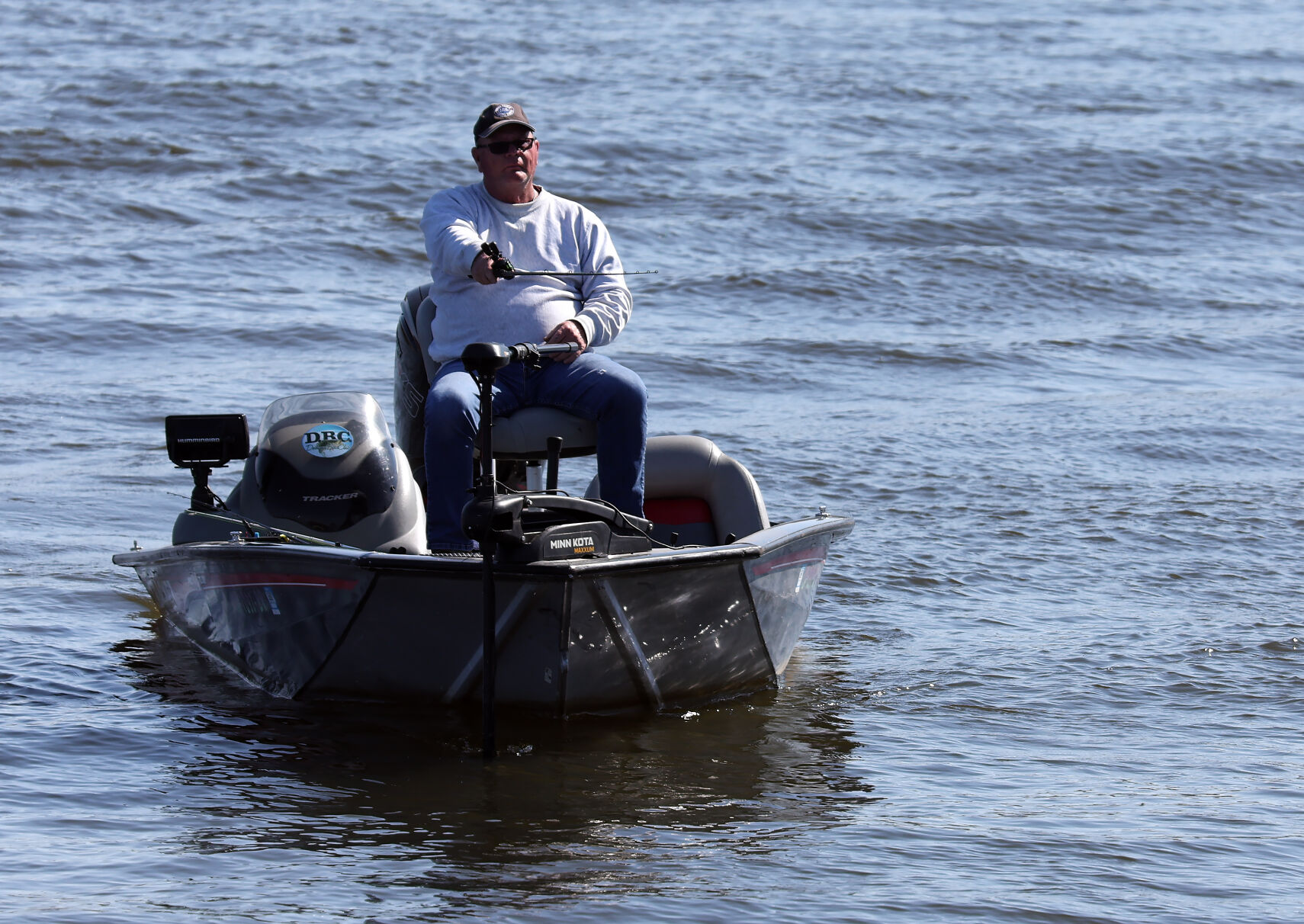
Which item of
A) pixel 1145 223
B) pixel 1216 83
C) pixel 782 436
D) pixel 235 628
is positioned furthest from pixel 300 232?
pixel 1216 83

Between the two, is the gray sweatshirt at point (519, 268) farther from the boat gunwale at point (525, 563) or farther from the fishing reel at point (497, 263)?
the boat gunwale at point (525, 563)

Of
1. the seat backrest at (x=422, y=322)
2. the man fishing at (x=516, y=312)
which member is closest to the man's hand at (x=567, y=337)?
the man fishing at (x=516, y=312)

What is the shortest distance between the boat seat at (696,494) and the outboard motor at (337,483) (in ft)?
2.56

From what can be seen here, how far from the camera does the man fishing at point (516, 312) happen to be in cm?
522

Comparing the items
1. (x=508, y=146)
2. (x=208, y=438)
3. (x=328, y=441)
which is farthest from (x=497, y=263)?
(x=208, y=438)

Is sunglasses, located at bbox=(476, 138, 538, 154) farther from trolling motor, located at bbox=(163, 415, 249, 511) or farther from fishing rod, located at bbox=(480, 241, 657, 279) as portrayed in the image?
trolling motor, located at bbox=(163, 415, 249, 511)

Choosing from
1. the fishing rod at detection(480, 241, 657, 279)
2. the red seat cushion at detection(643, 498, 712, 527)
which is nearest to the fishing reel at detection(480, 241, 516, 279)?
the fishing rod at detection(480, 241, 657, 279)

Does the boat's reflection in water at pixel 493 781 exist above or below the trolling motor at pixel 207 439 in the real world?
below

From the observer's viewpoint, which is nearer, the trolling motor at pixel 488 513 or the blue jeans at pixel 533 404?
the trolling motor at pixel 488 513

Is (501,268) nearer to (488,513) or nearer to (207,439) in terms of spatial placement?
(488,513)

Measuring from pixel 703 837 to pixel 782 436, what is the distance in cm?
547

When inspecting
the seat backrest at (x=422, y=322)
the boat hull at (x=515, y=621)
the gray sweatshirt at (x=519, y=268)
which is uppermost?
the gray sweatshirt at (x=519, y=268)

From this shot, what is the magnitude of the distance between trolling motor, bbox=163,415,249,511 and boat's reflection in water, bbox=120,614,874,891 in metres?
0.76

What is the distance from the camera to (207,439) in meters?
5.78
